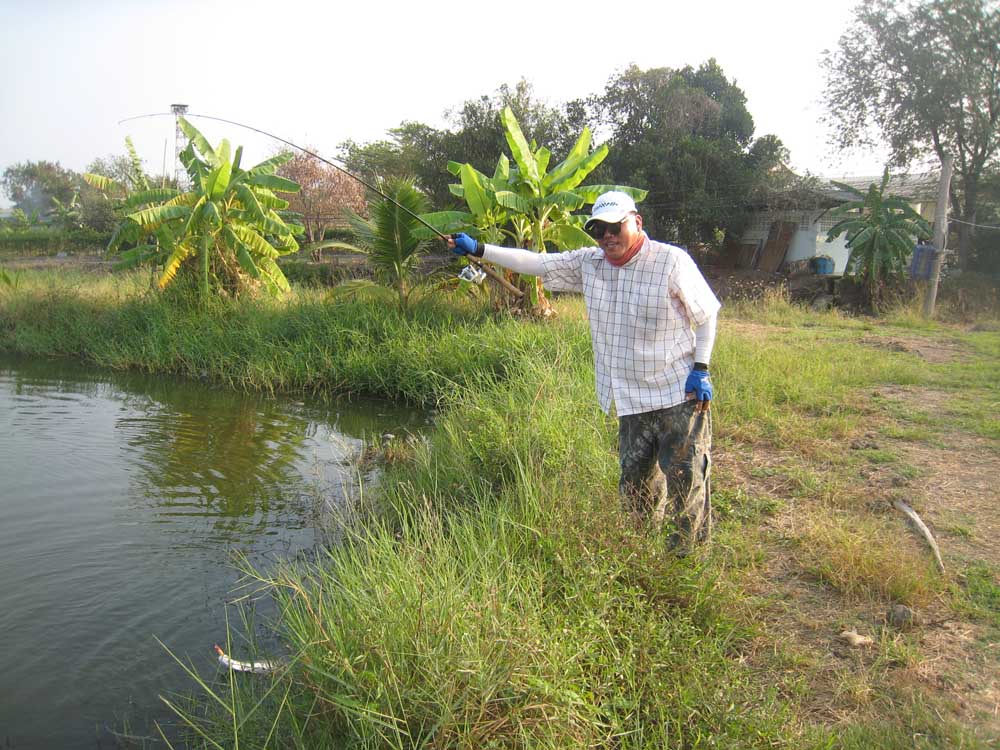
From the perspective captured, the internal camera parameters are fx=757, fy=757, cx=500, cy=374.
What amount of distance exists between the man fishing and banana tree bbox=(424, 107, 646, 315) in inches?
284

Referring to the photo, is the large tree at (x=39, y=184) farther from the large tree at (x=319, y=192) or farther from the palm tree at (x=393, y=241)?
the palm tree at (x=393, y=241)

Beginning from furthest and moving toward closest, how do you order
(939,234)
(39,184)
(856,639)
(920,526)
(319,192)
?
(39,184) → (319,192) → (939,234) → (920,526) → (856,639)

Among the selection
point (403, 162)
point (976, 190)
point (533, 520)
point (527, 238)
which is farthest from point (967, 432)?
point (403, 162)

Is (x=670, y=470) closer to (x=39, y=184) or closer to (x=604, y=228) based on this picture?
(x=604, y=228)

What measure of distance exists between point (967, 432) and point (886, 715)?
4282 millimetres

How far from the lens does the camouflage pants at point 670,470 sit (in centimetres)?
375

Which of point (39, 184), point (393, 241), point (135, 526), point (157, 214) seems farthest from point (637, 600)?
point (39, 184)

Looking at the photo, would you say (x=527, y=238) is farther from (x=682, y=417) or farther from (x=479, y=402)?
(x=682, y=417)

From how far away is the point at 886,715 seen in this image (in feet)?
9.78

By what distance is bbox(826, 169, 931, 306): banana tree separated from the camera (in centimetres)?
1697

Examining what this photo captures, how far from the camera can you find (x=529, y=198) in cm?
1130

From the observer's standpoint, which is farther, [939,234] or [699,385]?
[939,234]

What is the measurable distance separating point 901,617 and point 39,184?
70.9m

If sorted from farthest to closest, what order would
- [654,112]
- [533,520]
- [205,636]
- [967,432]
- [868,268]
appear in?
[654,112]
[868,268]
[967,432]
[205,636]
[533,520]
